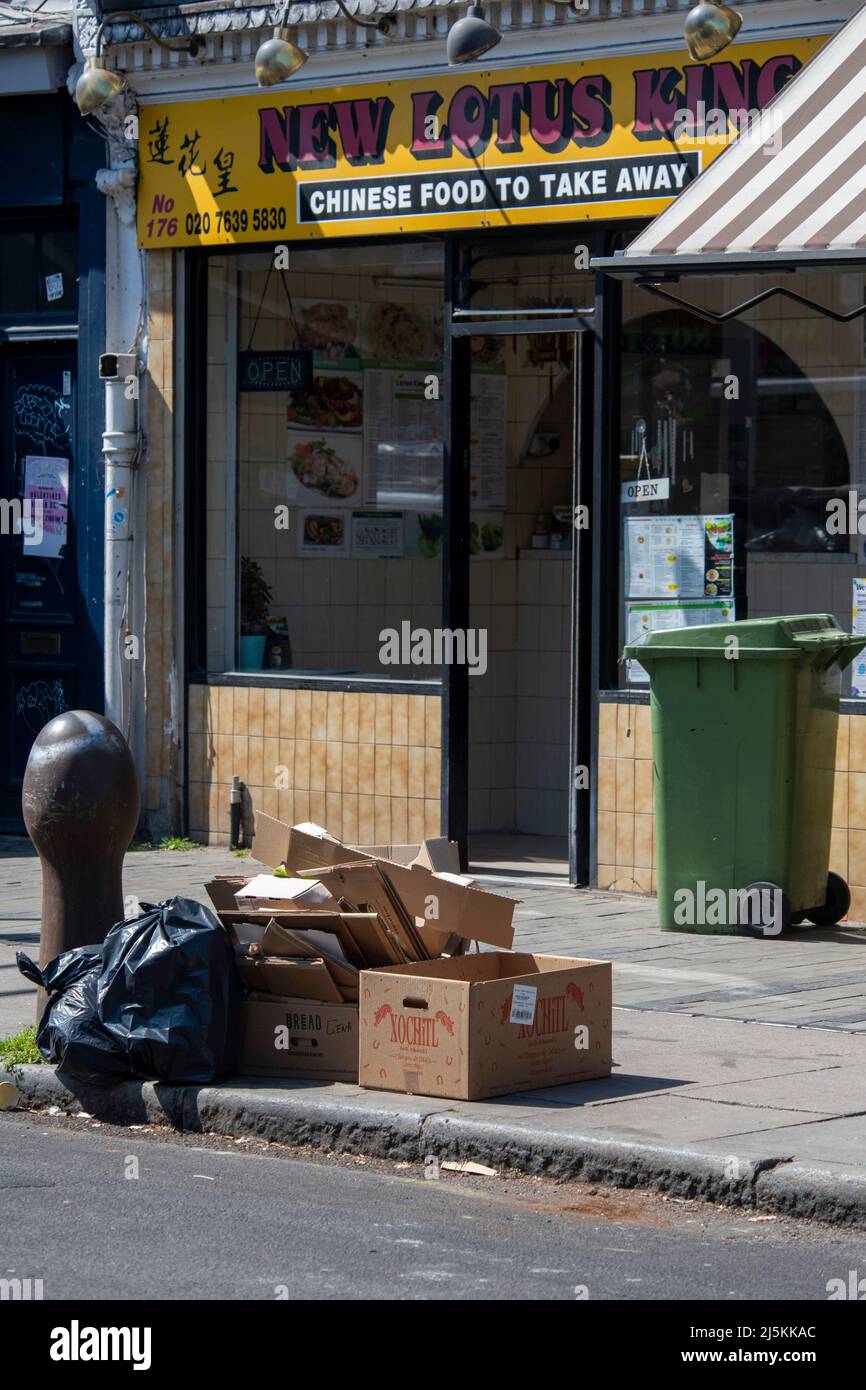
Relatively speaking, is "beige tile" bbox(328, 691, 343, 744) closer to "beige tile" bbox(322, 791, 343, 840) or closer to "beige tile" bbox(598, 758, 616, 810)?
"beige tile" bbox(322, 791, 343, 840)

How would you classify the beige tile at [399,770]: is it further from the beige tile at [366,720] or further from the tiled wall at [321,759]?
the beige tile at [366,720]

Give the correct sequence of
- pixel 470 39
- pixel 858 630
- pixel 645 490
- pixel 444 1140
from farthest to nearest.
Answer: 1. pixel 645 490
2. pixel 858 630
3. pixel 470 39
4. pixel 444 1140

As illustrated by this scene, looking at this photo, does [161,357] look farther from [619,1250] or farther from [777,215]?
[619,1250]

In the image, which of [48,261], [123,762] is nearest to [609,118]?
[48,261]

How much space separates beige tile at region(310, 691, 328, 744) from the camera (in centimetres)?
1251

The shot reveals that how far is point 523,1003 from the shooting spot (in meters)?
6.93

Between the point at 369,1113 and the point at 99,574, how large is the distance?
7.05 metres

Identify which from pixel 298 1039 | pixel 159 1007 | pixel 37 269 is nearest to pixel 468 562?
pixel 37 269

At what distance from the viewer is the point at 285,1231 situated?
5762 mm

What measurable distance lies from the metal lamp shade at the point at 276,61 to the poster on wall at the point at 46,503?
3.09 metres

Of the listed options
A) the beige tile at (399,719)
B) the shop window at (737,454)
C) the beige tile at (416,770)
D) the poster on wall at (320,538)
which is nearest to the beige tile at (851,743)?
the shop window at (737,454)

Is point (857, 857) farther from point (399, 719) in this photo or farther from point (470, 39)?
point (470, 39)

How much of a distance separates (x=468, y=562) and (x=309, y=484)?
1384 millimetres

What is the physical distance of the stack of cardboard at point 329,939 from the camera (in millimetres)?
7203
